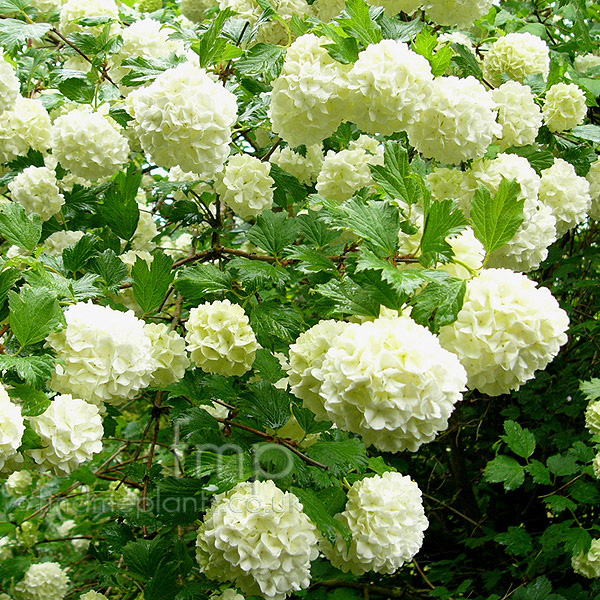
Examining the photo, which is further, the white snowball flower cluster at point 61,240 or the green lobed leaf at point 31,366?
the white snowball flower cluster at point 61,240

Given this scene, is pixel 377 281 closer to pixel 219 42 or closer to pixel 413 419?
pixel 413 419

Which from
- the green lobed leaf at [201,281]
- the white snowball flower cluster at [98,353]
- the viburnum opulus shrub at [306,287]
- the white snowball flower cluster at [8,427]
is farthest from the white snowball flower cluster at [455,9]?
the white snowball flower cluster at [8,427]

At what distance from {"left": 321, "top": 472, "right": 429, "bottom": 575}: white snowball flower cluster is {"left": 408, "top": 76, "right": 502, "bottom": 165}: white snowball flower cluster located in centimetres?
95

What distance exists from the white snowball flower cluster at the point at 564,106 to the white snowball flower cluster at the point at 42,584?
3.10 meters

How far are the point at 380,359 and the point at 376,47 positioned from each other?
0.93 meters

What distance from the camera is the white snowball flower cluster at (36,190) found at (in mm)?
2602

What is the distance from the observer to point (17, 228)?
1855 mm

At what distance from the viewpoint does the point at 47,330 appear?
1.54m

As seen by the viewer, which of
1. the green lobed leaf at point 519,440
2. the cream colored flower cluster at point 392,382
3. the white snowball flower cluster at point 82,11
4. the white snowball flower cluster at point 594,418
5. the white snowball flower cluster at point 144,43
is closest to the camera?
the cream colored flower cluster at point 392,382

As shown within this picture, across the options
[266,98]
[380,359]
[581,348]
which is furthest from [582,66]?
[380,359]

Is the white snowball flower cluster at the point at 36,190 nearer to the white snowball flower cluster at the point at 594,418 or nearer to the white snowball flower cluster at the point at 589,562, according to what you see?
the white snowball flower cluster at the point at 594,418

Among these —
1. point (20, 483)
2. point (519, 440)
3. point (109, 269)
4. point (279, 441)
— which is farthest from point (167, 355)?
point (20, 483)

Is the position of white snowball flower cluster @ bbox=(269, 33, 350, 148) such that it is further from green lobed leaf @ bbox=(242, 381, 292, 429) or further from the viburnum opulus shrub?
green lobed leaf @ bbox=(242, 381, 292, 429)

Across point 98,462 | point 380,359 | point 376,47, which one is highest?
point 376,47
